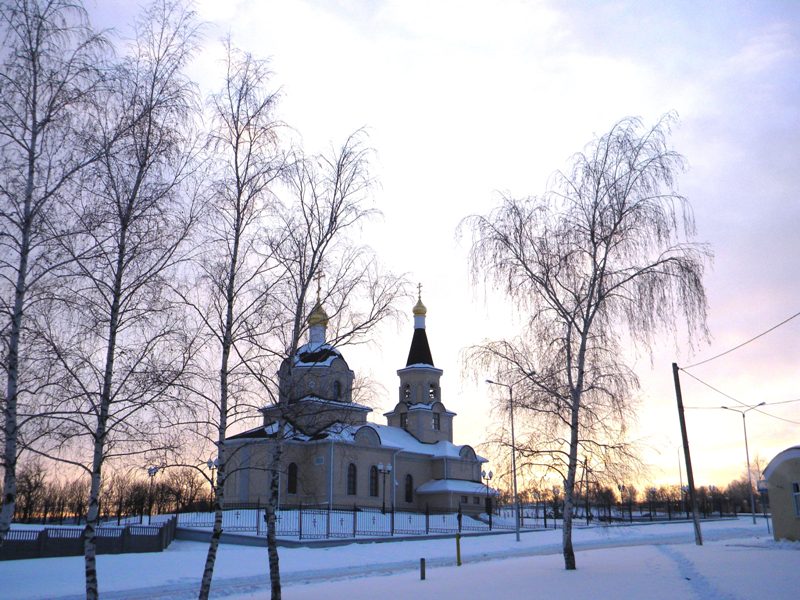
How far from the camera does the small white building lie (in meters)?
25.2

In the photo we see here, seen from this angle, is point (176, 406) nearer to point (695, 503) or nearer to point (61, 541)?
point (61, 541)

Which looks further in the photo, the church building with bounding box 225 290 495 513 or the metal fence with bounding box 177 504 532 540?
the church building with bounding box 225 290 495 513

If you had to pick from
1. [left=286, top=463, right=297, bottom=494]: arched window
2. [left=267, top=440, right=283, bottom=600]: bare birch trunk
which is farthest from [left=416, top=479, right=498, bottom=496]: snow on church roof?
[left=267, top=440, right=283, bottom=600]: bare birch trunk

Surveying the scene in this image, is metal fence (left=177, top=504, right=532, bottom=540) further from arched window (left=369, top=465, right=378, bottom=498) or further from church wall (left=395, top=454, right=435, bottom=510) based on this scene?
church wall (left=395, top=454, right=435, bottom=510)

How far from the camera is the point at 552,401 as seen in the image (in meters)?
19.2

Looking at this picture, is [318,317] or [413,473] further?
[413,473]

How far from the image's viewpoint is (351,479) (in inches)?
2007

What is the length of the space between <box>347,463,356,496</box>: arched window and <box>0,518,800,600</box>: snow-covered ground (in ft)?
64.5

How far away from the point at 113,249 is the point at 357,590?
10308mm

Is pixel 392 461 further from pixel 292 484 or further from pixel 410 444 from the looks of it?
pixel 292 484

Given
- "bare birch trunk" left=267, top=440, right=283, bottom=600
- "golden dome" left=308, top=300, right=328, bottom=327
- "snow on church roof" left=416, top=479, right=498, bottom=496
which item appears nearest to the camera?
"bare birch trunk" left=267, top=440, right=283, bottom=600

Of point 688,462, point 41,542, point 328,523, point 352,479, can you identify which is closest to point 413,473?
point 352,479

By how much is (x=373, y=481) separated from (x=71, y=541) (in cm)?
3021

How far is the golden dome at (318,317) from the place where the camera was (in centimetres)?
1650
